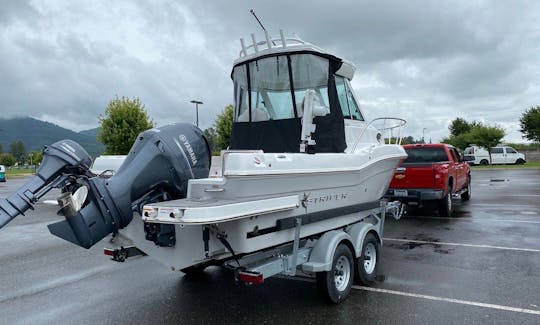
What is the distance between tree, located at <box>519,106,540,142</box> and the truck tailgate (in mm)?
36459

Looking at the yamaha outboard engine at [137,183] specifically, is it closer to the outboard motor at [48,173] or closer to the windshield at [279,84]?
the outboard motor at [48,173]

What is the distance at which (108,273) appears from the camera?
20.4ft

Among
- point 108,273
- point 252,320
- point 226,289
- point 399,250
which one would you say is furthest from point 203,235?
point 399,250

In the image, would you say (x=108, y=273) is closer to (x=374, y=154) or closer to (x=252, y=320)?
(x=252, y=320)

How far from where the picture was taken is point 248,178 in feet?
12.0

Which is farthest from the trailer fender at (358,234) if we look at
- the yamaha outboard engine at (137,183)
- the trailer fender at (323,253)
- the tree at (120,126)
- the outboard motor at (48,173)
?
the tree at (120,126)

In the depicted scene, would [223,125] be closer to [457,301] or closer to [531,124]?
[457,301]

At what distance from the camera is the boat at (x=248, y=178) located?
3.56 m

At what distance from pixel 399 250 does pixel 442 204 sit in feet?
12.8

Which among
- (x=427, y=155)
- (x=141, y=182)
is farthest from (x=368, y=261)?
(x=427, y=155)

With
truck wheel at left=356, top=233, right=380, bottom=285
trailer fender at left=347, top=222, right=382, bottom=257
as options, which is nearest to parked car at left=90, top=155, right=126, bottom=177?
trailer fender at left=347, top=222, right=382, bottom=257

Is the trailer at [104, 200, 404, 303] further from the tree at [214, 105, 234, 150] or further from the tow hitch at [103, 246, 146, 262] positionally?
the tree at [214, 105, 234, 150]

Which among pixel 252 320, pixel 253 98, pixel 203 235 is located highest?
pixel 253 98

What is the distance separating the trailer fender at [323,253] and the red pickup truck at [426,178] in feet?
17.8
